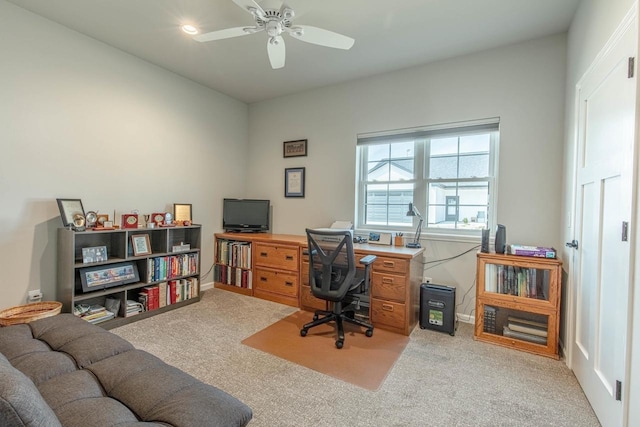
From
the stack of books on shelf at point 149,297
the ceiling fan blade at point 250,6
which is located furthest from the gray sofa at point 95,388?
the ceiling fan blade at point 250,6

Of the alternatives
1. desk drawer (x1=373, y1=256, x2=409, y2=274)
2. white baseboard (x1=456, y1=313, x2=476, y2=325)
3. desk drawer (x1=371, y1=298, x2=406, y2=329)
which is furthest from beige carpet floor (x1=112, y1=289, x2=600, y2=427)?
desk drawer (x1=373, y1=256, x2=409, y2=274)

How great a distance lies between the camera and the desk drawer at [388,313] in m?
2.71

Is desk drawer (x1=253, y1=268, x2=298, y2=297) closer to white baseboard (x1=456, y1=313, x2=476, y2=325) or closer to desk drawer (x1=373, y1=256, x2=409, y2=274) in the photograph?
desk drawer (x1=373, y1=256, x2=409, y2=274)

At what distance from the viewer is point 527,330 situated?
246 centimetres

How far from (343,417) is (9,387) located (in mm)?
1458

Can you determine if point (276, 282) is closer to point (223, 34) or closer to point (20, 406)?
point (223, 34)

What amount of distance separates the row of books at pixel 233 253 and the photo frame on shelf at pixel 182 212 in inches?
22.8

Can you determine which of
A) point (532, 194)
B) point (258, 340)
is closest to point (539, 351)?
point (532, 194)

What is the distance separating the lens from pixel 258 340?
8.30 ft

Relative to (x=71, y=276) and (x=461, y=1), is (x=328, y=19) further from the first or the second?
(x=71, y=276)

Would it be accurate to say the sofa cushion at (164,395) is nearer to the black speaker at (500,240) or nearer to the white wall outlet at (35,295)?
the white wall outlet at (35,295)

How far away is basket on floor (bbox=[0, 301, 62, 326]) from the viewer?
217cm

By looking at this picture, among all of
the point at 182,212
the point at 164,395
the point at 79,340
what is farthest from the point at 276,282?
the point at 164,395

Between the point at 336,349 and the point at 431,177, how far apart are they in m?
2.09
